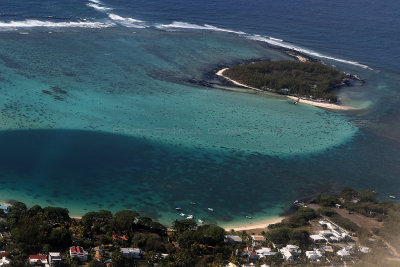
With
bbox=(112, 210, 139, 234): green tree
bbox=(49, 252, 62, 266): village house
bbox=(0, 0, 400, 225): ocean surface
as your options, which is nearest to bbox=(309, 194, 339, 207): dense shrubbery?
bbox=(0, 0, 400, 225): ocean surface

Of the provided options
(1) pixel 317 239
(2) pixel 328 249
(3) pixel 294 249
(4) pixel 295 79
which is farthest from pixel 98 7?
(2) pixel 328 249

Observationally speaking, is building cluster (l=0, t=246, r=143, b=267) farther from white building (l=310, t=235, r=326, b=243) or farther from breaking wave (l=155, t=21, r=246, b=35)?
breaking wave (l=155, t=21, r=246, b=35)

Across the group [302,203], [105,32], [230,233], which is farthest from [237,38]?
[230,233]

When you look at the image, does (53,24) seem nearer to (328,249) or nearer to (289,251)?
(289,251)

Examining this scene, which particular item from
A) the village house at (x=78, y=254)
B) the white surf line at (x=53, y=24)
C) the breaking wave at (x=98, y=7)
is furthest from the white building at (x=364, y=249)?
the breaking wave at (x=98, y=7)

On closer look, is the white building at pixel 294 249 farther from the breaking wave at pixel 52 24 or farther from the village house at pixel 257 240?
the breaking wave at pixel 52 24
